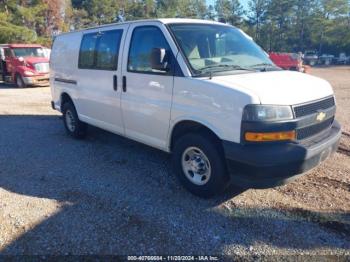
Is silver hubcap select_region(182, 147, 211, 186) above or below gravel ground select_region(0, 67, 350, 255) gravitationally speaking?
above

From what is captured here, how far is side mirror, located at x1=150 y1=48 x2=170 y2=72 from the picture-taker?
12.8 ft

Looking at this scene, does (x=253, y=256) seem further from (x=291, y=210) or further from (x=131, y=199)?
(x=131, y=199)

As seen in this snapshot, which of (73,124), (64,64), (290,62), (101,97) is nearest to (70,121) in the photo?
(73,124)

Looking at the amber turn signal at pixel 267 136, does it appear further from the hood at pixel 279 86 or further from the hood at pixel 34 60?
the hood at pixel 34 60

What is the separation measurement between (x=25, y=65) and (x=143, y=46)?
13630 millimetres

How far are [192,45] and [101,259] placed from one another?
2.69 metres

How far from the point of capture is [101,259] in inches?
116

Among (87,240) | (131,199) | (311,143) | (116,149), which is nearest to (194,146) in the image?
(131,199)

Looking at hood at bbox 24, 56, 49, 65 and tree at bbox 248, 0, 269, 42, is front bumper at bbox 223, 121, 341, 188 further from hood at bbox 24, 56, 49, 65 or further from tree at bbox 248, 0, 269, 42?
tree at bbox 248, 0, 269, 42

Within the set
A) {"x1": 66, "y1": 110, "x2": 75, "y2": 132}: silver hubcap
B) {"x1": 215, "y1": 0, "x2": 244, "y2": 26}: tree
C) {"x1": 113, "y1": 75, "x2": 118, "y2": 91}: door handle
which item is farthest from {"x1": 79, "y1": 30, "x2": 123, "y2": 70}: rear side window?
{"x1": 215, "y1": 0, "x2": 244, "y2": 26}: tree

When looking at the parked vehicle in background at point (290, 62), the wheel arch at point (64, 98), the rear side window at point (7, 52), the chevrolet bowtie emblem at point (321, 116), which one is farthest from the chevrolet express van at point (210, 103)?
the parked vehicle in background at point (290, 62)

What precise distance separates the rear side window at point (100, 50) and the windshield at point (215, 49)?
3.84 feet

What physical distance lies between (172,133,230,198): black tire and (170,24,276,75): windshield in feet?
2.65

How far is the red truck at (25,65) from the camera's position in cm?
1609
